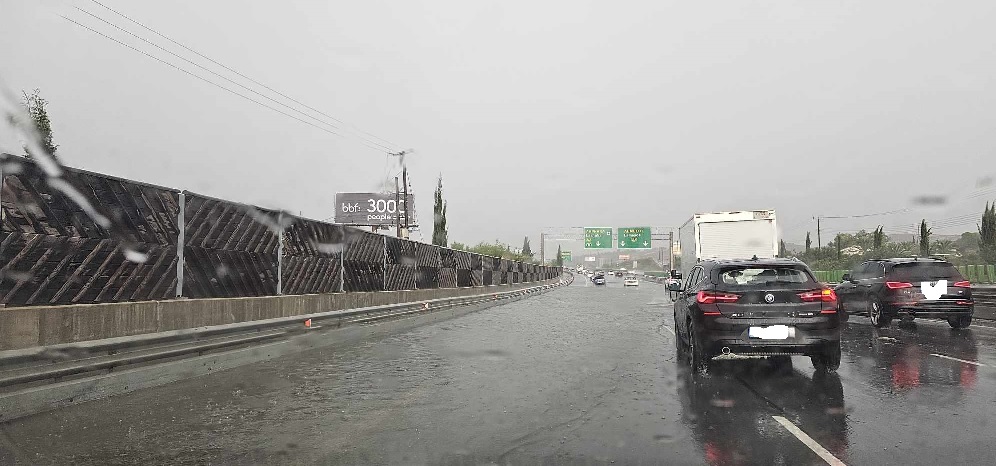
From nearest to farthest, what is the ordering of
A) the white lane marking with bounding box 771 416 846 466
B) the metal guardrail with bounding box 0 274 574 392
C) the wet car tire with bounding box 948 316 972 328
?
the white lane marking with bounding box 771 416 846 466, the metal guardrail with bounding box 0 274 574 392, the wet car tire with bounding box 948 316 972 328

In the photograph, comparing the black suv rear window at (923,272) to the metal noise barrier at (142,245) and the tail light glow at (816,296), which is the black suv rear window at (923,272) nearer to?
the tail light glow at (816,296)

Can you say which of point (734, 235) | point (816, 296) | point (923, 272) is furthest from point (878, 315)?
point (734, 235)

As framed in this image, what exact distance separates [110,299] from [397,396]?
164 inches

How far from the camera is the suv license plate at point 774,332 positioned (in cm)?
813

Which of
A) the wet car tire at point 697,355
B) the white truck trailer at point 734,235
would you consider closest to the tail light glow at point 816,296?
the wet car tire at point 697,355

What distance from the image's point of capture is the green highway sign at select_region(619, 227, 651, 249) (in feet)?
254

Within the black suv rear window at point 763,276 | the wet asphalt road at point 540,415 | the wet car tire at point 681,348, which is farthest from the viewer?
the wet car tire at point 681,348

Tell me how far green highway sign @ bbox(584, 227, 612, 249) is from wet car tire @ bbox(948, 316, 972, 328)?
63.3 metres

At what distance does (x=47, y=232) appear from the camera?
7824 millimetres

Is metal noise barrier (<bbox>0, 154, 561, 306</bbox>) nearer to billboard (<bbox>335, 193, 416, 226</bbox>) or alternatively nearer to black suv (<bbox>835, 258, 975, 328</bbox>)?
black suv (<bbox>835, 258, 975, 328</bbox>)

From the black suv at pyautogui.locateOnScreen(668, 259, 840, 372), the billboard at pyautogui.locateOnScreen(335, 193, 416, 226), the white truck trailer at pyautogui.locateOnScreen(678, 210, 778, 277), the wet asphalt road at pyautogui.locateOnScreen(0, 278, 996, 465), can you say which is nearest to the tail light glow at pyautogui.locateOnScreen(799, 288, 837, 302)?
the black suv at pyautogui.locateOnScreen(668, 259, 840, 372)

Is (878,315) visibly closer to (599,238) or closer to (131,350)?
(131,350)

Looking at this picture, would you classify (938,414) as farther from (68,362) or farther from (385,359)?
(68,362)

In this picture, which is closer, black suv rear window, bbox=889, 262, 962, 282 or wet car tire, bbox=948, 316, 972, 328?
black suv rear window, bbox=889, 262, 962, 282
